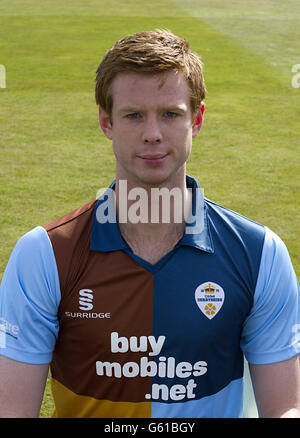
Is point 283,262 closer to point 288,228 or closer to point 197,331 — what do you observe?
point 197,331

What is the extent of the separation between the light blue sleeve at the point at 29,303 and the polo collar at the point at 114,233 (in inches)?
7.2

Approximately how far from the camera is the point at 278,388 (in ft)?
7.48

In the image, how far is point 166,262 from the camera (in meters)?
2.39

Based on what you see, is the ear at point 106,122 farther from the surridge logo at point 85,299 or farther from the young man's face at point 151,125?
the surridge logo at point 85,299

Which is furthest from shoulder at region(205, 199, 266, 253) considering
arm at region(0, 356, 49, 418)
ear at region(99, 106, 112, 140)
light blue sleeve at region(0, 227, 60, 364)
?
arm at region(0, 356, 49, 418)

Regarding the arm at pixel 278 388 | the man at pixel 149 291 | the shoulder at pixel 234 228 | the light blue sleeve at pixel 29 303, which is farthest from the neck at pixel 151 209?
the arm at pixel 278 388

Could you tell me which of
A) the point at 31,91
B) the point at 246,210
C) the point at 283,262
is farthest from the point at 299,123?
the point at 283,262

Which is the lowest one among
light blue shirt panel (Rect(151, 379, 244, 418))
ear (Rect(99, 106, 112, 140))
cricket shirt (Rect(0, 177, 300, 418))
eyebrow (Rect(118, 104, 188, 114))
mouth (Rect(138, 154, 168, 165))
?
light blue shirt panel (Rect(151, 379, 244, 418))

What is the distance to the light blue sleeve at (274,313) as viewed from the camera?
7.68ft

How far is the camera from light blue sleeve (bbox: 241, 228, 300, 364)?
2.34 meters

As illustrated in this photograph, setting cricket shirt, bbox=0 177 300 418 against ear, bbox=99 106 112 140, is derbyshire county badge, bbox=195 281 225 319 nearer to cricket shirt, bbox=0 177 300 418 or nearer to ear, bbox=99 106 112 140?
cricket shirt, bbox=0 177 300 418

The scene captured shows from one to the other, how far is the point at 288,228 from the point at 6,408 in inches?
204

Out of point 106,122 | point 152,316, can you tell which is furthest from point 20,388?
point 106,122

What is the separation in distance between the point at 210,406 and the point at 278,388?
0.27 metres
